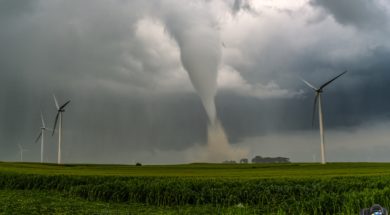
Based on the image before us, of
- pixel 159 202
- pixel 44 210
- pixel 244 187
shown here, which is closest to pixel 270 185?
pixel 244 187

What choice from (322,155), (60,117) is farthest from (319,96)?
(60,117)

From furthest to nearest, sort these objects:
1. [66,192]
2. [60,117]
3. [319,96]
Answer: [60,117]
[319,96]
[66,192]

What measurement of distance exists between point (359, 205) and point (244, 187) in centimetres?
1300

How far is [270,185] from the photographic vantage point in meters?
33.0

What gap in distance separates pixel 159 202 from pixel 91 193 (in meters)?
6.55

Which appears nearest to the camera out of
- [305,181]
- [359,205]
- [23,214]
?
[359,205]

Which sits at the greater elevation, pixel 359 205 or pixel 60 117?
pixel 60 117

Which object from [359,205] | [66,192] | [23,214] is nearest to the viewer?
[359,205]

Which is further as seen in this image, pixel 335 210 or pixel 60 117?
pixel 60 117

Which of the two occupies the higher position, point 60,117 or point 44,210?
point 60,117

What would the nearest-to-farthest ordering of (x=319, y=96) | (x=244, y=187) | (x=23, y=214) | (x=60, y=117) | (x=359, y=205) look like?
(x=359, y=205) < (x=23, y=214) < (x=244, y=187) < (x=319, y=96) < (x=60, y=117)

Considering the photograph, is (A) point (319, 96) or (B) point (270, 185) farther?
(A) point (319, 96)

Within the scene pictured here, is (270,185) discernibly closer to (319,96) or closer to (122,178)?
(122,178)

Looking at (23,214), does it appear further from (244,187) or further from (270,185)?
(270,185)
